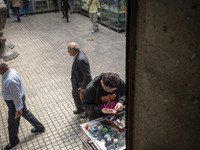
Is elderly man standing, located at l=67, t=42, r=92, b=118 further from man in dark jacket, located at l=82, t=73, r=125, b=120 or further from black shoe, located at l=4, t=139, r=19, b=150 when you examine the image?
black shoe, located at l=4, t=139, r=19, b=150

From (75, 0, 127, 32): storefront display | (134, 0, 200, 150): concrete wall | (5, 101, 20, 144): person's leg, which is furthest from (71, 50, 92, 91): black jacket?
(75, 0, 127, 32): storefront display

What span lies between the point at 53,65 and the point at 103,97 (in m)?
4.86

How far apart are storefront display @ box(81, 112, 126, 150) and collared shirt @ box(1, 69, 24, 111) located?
1.60 meters

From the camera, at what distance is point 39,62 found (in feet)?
26.5

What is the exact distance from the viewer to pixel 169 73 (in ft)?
3.97

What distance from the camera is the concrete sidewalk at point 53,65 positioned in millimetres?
4711

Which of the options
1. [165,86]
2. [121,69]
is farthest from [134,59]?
[121,69]

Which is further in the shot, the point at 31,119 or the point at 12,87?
the point at 31,119

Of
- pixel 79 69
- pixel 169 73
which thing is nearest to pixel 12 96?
pixel 79 69

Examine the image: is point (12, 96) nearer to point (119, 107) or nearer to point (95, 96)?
point (95, 96)

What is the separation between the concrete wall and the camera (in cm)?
106

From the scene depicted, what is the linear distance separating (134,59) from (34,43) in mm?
9115

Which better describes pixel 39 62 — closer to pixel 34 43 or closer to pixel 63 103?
pixel 34 43

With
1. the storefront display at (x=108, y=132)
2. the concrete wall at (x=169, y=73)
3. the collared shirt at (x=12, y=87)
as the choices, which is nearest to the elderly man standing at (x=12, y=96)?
the collared shirt at (x=12, y=87)
